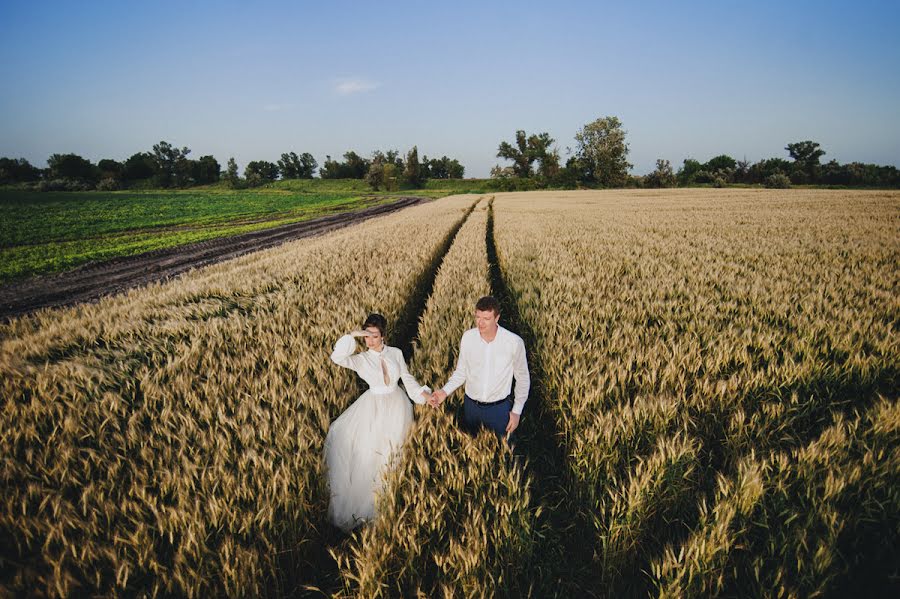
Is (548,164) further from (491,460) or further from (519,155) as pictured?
(491,460)

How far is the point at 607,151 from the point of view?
7381cm

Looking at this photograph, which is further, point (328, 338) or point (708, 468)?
point (328, 338)

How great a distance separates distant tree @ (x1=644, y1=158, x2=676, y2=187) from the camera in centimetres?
7488

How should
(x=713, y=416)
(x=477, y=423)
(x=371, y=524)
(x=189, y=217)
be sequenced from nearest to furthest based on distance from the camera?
(x=371, y=524) < (x=713, y=416) < (x=477, y=423) < (x=189, y=217)

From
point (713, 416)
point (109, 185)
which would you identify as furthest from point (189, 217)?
point (109, 185)

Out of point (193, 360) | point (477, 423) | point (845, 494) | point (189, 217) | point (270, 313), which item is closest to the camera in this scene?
point (845, 494)

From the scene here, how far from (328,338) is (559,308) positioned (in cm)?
341

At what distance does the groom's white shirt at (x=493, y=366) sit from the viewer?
2.93m

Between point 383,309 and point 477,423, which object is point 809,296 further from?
point 383,309

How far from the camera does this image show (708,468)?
266 centimetres

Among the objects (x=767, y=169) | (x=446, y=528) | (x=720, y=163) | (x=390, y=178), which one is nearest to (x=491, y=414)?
(x=446, y=528)

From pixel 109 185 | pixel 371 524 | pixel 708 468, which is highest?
pixel 109 185

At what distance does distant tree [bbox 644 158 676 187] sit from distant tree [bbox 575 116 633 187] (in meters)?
5.76

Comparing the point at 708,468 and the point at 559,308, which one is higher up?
the point at 559,308
